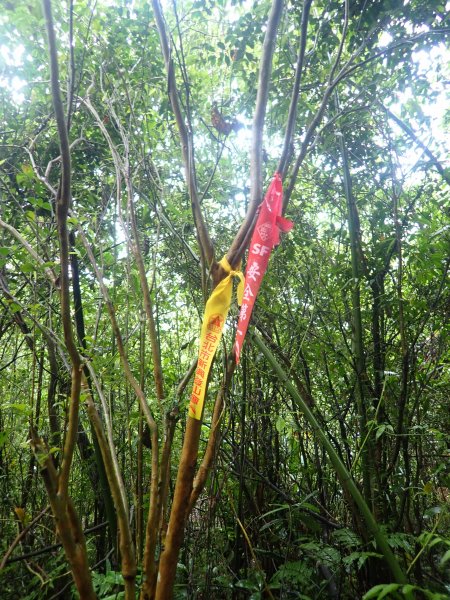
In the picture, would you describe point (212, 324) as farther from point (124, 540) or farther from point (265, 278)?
point (265, 278)

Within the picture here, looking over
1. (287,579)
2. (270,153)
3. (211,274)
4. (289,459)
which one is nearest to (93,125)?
(270,153)

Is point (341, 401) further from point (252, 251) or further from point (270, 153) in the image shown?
point (252, 251)

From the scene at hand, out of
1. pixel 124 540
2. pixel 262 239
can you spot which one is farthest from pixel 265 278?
pixel 124 540

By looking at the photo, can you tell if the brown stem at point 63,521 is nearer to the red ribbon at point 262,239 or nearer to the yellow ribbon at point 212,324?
the yellow ribbon at point 212,324

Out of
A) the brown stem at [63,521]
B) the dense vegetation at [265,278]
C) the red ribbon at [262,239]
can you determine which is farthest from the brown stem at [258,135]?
the brown stem at [63,521]

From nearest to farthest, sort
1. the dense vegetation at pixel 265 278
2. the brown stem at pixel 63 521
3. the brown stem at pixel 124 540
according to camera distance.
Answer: the brown stem at pixel 63 521 < the brown stem at pixel 124 540 < the dense vegetation at pixel 265 278

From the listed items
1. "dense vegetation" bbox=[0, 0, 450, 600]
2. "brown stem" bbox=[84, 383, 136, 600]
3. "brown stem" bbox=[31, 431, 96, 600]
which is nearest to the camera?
"brown stem" bbox=[31, 431, 96, 600]

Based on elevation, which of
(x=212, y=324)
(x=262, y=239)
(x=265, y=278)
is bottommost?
(x=212, y=324)

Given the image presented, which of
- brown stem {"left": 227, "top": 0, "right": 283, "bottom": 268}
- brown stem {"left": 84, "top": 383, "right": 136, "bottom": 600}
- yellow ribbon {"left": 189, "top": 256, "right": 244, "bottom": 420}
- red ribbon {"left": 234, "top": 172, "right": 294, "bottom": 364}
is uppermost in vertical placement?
brown stem {"left": 227, "top": 0, "right": 283, "bottom": 268}

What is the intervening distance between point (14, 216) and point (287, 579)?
99.5 inches

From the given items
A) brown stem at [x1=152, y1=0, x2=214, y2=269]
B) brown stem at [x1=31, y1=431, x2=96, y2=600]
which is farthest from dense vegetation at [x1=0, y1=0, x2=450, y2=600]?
brown stem at [x1=31, y1=431, x2=96, y2=600]

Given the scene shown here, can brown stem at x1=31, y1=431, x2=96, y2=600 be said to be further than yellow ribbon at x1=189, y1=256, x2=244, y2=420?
No

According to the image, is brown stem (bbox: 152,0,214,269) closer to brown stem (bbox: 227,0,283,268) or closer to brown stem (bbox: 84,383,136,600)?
brown stem (bbox: 227,0,283,268)

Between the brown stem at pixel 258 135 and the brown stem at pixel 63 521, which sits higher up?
the brown stem at pixel 258 135
